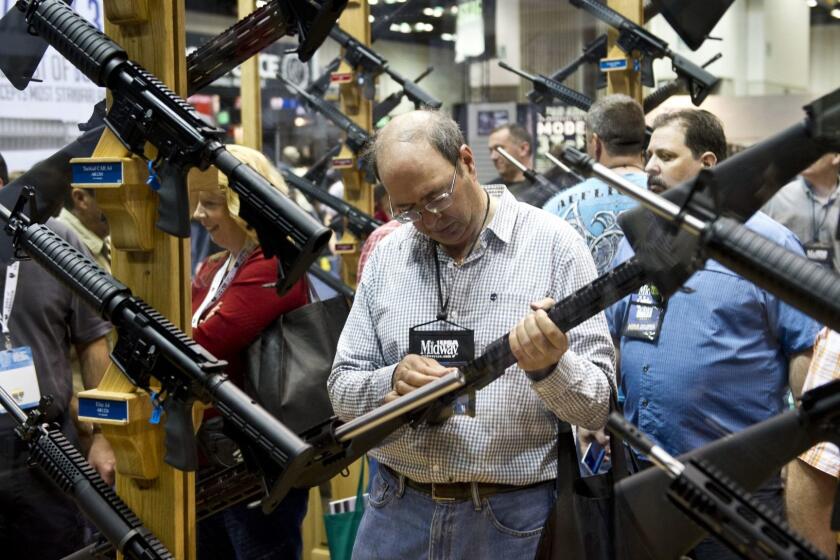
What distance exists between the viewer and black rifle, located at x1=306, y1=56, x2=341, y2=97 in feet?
14.7

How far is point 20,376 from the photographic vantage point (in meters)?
2.40

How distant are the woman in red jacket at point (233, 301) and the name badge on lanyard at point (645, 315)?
0.64m

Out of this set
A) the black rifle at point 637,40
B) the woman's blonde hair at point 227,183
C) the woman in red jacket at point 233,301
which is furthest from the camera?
the black rifle at point 637,40

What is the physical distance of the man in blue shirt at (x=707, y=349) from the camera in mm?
1279

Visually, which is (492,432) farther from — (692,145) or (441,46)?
(441,46)

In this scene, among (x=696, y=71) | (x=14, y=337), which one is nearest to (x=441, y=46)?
(x=696, y=71)

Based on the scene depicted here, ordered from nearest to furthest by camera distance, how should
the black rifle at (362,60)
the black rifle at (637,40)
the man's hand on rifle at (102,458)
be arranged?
the man's hand on rifle at (102,458), the black rifle at (637,40), the black rifle at (362,60)

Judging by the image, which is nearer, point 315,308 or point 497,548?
point 497,548

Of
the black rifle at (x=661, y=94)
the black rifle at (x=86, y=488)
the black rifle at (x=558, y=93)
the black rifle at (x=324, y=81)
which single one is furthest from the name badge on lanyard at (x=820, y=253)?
the black rifle at (x=324, y=81)

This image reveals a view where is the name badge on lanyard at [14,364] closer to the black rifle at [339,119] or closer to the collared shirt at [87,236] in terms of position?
the collared shirt at [87,236]

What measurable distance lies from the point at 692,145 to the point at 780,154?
47cm

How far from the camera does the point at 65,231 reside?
7.34 feet

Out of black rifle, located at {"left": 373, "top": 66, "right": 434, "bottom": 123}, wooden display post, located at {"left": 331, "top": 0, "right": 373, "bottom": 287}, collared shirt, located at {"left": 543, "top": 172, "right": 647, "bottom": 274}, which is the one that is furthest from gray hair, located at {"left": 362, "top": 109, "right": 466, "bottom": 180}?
wooden display post, located at {"left": 331, "top": 0, "right": 373, "bottom": 287}

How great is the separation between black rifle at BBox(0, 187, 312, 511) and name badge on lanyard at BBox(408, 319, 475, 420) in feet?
0.98
